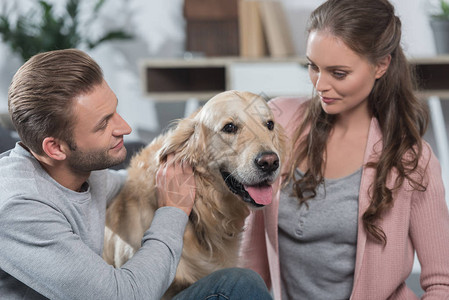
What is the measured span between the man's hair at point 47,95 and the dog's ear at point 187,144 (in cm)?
31

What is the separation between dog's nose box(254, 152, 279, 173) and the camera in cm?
116

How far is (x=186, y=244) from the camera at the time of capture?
1.30 m

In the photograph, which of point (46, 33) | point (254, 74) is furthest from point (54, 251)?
point (46, 33)

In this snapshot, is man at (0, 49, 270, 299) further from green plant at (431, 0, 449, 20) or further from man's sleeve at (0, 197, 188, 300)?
green plant at (431, 0, 449, 20)

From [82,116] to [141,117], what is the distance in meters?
2.52

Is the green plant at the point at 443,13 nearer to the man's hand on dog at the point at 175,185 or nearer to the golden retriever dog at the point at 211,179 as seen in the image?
the golden retriever dog at the point at 211,179

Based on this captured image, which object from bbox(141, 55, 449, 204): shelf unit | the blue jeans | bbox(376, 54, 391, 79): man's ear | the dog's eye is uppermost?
bbox(376, 54, 391, 79): man's ear

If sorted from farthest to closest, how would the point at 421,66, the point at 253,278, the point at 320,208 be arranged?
the point at 421,66 → the point at 320,208 → the point at 253,278

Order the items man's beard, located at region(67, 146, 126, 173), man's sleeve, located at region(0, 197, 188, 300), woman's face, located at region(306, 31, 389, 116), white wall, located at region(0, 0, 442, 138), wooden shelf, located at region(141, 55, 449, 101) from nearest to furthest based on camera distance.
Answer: man's sleeve, located at region(0, 197, 188, 300) < man's beard, located at region(67, 146, 126, 173) < woman's face, located at region(306, 31, 389, 116) < wooden shelf, located at region(141, 55, 449, 101) < white wall, located at region(0, 0, 442, 138)

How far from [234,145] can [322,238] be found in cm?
41

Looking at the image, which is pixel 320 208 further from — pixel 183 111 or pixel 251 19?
pixel 183 111

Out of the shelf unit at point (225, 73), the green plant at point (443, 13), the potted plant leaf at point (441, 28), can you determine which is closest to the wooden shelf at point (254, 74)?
the shelf unit at point (225, 73)

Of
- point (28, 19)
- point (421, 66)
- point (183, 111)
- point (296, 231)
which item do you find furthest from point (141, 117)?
point (296, 231)

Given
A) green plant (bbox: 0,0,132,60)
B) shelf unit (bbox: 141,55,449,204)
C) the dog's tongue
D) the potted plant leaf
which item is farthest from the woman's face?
green plant (bbox: 0,0,132,60)
